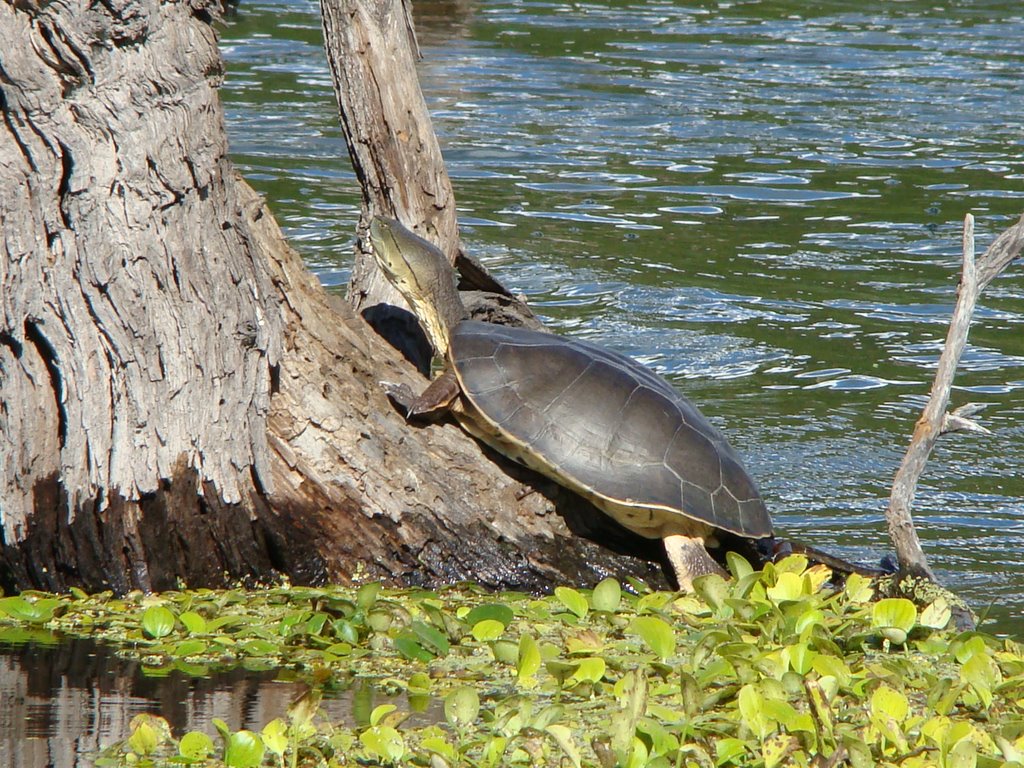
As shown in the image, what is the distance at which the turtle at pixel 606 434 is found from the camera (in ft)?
15.9

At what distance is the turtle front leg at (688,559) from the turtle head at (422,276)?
116cm

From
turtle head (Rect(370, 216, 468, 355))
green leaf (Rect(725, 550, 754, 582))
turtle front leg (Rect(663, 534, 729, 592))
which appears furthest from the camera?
turtle head (Rect(370, 216, 468, 355))

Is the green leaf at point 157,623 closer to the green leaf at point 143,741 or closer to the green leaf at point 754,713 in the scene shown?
the green leaf at point 143,741

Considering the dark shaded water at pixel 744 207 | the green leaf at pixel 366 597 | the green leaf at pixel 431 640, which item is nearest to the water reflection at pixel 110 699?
the dark shaded water at pixel 744 207

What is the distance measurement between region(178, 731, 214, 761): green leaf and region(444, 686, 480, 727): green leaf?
56 cm

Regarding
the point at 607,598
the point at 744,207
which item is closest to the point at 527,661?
the point at 607,598

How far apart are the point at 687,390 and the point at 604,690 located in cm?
413

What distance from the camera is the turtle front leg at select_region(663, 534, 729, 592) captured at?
194 inches

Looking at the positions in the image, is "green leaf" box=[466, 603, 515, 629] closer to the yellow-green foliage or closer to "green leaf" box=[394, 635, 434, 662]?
the yellow-green foliage

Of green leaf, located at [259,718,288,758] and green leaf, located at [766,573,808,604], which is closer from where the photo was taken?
green leaf, located at [259,718,288,758]

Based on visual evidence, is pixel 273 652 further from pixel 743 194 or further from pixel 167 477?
pixel 743 194

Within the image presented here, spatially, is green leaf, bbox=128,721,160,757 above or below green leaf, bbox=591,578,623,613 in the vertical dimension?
above

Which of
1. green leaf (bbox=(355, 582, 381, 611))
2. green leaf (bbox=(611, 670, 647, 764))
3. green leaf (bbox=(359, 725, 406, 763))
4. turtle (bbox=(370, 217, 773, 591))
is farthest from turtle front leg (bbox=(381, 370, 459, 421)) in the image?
green leaf (bbox=(359, 725, 406, 763))

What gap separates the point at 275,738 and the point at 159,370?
1544 millimetres
